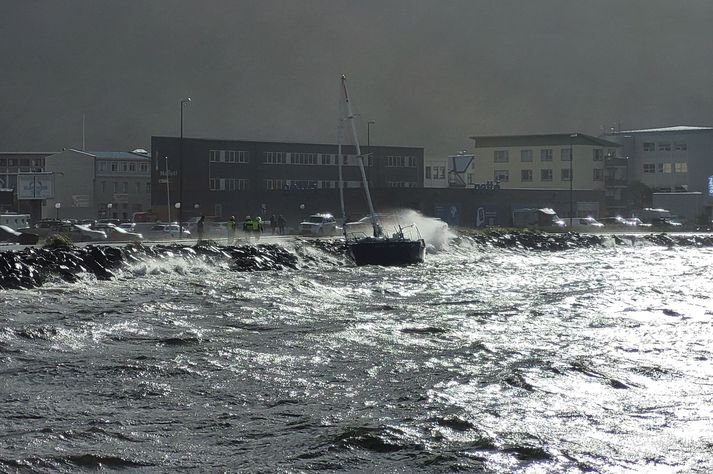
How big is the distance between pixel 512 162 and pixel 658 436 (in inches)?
5274

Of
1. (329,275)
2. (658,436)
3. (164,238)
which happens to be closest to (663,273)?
(329,275)

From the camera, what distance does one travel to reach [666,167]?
14825cm

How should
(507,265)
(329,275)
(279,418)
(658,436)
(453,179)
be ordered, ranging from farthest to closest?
(453,179) < (507,265) < (329,275) < (279,418) < (658,436)

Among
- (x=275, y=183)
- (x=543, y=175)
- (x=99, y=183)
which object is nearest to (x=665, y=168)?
(x=543, y=175)

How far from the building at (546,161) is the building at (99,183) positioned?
4298 centimetres

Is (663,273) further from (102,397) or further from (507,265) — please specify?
(102,397)

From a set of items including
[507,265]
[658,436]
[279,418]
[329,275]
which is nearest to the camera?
[658,436]

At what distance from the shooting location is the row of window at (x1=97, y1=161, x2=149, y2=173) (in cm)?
13738

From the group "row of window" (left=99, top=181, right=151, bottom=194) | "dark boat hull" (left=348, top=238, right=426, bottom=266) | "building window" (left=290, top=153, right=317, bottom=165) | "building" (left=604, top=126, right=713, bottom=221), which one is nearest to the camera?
"dark boat hull" (left=348, top=238, right=426, bottom=266)

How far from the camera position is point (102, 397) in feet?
56.5

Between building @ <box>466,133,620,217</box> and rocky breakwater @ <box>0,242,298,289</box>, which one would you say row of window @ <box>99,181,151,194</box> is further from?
rocky breakwater @ <box>0,242,298,289</box>

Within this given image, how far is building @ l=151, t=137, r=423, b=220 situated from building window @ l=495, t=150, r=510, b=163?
14928 millimetres

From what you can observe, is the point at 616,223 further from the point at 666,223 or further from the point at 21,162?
the point at 21,162

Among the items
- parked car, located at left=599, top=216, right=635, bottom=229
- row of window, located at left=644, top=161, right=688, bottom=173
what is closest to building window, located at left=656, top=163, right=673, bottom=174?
row of window, located at left=644, top=161, right=688, bottom=173
